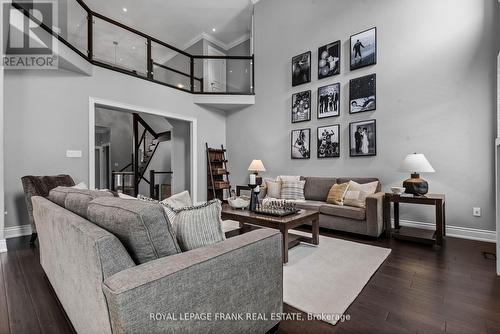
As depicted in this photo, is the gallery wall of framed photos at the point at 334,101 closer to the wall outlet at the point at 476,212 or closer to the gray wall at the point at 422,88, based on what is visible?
the gray wall at the point at 422,88

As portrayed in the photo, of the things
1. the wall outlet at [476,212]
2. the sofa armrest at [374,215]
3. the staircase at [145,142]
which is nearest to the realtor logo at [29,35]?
the staircase at [145,142]

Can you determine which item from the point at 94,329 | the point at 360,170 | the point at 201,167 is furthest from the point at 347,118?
the point at 94,329

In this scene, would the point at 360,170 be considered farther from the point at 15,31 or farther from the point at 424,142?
the point at 15,31

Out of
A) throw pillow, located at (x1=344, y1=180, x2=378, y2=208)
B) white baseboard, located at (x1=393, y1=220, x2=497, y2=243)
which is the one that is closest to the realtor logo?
throw pillow, located at (x1=344, y1=180, x2=378, y2=208)

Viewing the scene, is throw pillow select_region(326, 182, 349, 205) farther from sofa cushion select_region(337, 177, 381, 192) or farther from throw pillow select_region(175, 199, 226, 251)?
throw pillow select_region(175, 199, 226, 251)

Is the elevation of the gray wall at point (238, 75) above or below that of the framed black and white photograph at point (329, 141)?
above

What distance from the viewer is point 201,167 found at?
238 inches

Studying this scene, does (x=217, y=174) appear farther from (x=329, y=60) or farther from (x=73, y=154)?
(x=329, y=60)

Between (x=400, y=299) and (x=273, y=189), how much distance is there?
2923 millimetres

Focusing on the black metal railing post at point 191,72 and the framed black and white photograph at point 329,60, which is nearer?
the framed black and white photograph at point 329,60

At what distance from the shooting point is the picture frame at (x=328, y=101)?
4.39 meters

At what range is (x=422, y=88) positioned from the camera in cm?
355

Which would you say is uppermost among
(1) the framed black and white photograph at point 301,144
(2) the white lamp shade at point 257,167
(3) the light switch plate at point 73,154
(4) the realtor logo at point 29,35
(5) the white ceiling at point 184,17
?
(5) the white ceiling at point 184,17

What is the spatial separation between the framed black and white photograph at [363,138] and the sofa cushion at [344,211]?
3.80ft
